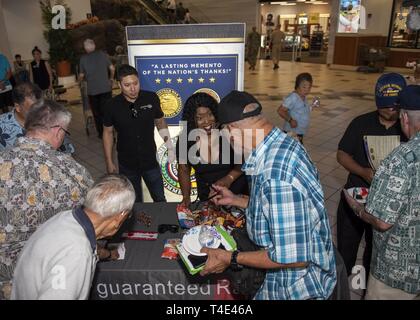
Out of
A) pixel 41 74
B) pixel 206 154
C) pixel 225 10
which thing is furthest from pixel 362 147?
pixel 225 10

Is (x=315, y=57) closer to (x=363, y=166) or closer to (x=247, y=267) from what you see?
(x=363, y=166)

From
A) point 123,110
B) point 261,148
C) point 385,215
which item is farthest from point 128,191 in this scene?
point 123,110

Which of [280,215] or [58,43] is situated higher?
[58,43]

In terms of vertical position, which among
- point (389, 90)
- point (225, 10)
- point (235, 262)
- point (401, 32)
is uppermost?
point (225, 10)

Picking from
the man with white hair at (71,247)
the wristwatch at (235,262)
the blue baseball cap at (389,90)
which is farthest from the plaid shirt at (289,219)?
the blue baseball cap at (389,90)

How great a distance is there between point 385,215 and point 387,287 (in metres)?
0.53

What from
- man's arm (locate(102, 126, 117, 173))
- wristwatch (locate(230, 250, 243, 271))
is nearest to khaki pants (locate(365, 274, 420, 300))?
wristwatch (locate(230, 250, 243, 271))

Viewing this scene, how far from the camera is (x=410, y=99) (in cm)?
173

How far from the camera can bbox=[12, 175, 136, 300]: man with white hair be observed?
4.38ft

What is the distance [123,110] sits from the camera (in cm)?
306

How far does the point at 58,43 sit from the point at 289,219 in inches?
499

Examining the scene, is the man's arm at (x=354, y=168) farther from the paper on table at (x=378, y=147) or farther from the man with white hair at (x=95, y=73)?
the man with white hair at (x=95, y=73)

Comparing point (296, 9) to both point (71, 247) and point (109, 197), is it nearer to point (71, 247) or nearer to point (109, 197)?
point (109, 197)

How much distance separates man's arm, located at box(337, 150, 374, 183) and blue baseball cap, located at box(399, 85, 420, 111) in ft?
2.56
